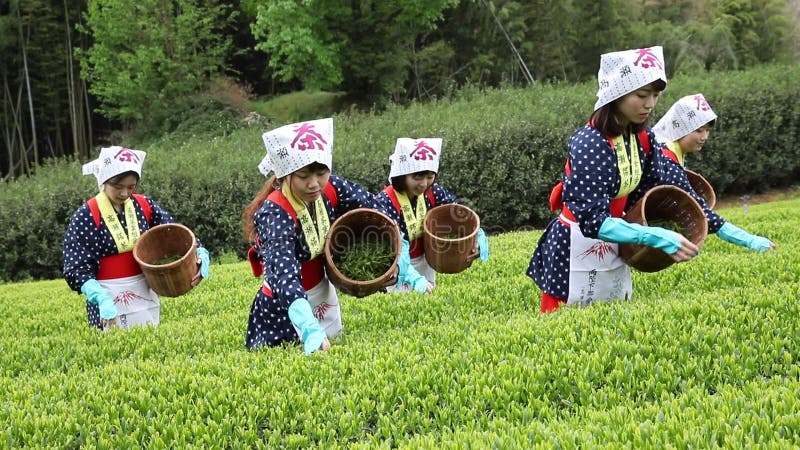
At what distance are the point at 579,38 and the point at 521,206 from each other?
588 inches

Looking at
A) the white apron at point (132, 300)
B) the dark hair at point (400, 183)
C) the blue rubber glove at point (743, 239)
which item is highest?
the blue rubber glove at point (743, 239)

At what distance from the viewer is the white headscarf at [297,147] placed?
140 inches

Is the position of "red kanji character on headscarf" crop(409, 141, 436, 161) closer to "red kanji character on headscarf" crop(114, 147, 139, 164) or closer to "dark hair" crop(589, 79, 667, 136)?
"dark hair" crop(589, 79, 667, 136)

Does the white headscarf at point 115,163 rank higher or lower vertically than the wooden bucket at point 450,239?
higher

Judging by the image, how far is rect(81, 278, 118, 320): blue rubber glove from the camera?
5.11 m

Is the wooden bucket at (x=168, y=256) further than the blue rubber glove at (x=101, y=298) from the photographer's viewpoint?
No

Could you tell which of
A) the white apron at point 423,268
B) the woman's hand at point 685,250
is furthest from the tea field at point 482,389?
A: the white apron at point 423,268

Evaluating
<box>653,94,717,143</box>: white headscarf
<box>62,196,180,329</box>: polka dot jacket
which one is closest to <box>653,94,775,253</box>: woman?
<box>653,94,717,143</box>: white headscarf

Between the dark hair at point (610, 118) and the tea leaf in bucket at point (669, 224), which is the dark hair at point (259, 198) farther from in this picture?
the tea leaf in bucket at point (669, 224)

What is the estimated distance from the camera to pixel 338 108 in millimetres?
23625

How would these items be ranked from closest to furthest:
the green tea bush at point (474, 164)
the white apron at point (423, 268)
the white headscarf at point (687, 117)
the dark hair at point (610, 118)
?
1. the dark hair at point (610, 118)
2. the white apron at point (423, 268)
3. the white headscarf at point (687, 117)
4. the green tea bush at point (474, 164)

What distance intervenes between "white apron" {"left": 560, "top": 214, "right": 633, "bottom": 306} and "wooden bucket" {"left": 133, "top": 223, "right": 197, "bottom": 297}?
2.64 m

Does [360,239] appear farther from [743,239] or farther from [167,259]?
[743,239]

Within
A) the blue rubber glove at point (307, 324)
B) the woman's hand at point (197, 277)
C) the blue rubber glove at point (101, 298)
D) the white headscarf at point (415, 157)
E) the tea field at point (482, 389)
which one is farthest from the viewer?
the white headscarf at point (415, 157)
